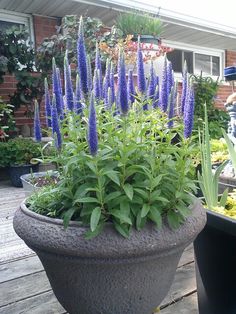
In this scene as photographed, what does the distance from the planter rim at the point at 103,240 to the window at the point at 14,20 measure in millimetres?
4235

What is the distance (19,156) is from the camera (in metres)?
3.98

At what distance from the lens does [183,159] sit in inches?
44.1

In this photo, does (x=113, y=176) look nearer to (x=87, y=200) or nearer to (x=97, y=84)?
(x=87, y=200)

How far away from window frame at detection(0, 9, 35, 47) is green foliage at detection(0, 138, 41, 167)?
1.66 m

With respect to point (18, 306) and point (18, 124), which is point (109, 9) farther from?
point (18, 306)

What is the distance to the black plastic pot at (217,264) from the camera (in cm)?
114

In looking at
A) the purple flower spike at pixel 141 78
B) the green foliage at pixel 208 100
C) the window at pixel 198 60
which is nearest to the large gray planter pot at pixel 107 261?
the purple flower spike at pixel 141 78

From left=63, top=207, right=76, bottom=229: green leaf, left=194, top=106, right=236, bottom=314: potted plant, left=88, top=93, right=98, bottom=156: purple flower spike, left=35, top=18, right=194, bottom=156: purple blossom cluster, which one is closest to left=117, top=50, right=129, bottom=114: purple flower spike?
left=35, top=18, right=194, bottom=156: purple blossom cluster

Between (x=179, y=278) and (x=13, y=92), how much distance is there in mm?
3964

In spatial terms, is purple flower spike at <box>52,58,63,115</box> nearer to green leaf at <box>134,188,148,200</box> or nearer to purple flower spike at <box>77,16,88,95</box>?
purple flower spike at <box>77,16,88,95</box>

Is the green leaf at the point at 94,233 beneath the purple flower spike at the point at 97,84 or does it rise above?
beneath

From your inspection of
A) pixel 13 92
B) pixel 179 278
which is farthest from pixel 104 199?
pixel 13 92

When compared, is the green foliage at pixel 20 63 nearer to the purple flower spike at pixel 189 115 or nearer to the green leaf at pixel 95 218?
the purple flower spike at pixel 189 115

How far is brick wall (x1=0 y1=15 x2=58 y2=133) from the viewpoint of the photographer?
15.4 feet
